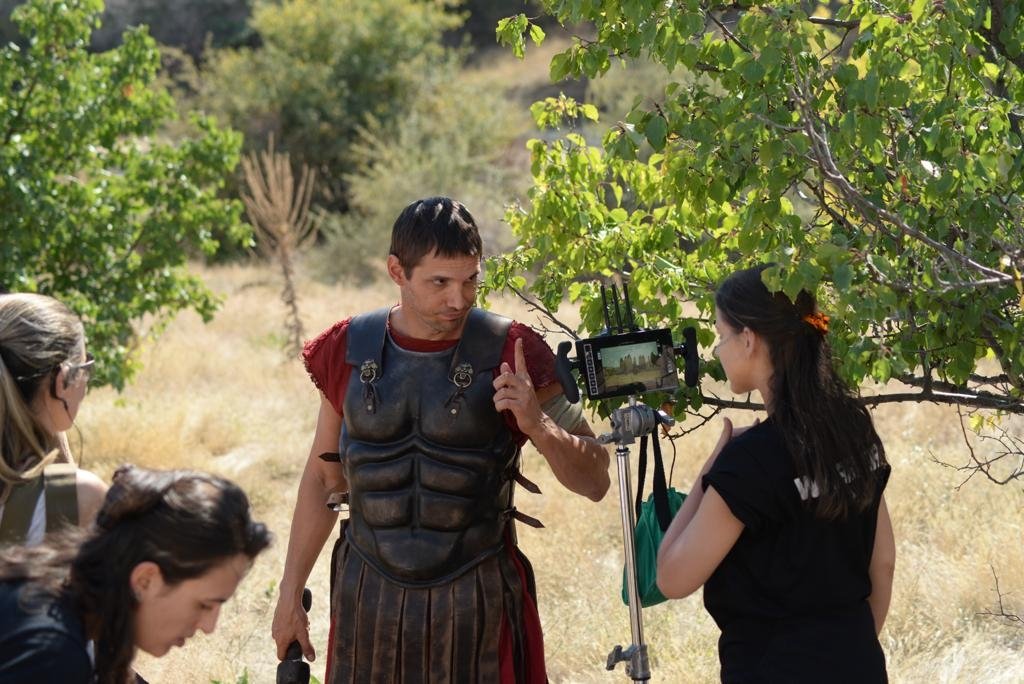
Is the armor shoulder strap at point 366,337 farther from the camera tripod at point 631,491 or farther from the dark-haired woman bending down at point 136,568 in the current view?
the dark-haired woman bending down at point 136,568

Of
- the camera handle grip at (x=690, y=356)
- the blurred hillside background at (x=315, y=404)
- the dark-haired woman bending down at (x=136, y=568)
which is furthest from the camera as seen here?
the blurred hillside background at (x=315, y=404)

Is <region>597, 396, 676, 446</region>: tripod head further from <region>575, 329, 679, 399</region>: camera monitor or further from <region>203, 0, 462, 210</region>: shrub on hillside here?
<region>203, 0, 462, 210</region>: shrub on hillside

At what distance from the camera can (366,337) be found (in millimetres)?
3143

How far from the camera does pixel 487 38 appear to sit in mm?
35656

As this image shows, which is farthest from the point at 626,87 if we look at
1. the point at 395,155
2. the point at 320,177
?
the point at 320,177

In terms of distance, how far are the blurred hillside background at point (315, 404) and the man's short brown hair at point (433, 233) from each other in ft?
1.72

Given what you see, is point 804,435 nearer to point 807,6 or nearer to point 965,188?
point 965,188

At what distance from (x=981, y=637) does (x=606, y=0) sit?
3.03 m

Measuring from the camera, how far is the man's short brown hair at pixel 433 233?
119 inches

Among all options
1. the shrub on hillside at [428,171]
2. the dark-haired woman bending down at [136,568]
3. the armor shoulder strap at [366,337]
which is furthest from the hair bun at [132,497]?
the shrub on hillside at [428,171]

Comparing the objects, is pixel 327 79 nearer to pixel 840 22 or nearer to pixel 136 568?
pixel 840 22

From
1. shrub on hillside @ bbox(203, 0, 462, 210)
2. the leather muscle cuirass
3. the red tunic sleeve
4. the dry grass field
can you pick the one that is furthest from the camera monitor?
shrub on hillside @ bbox(203, 0, 462, 210)

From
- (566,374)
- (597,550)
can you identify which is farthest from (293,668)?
(597,550)

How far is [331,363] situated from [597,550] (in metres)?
3.52
